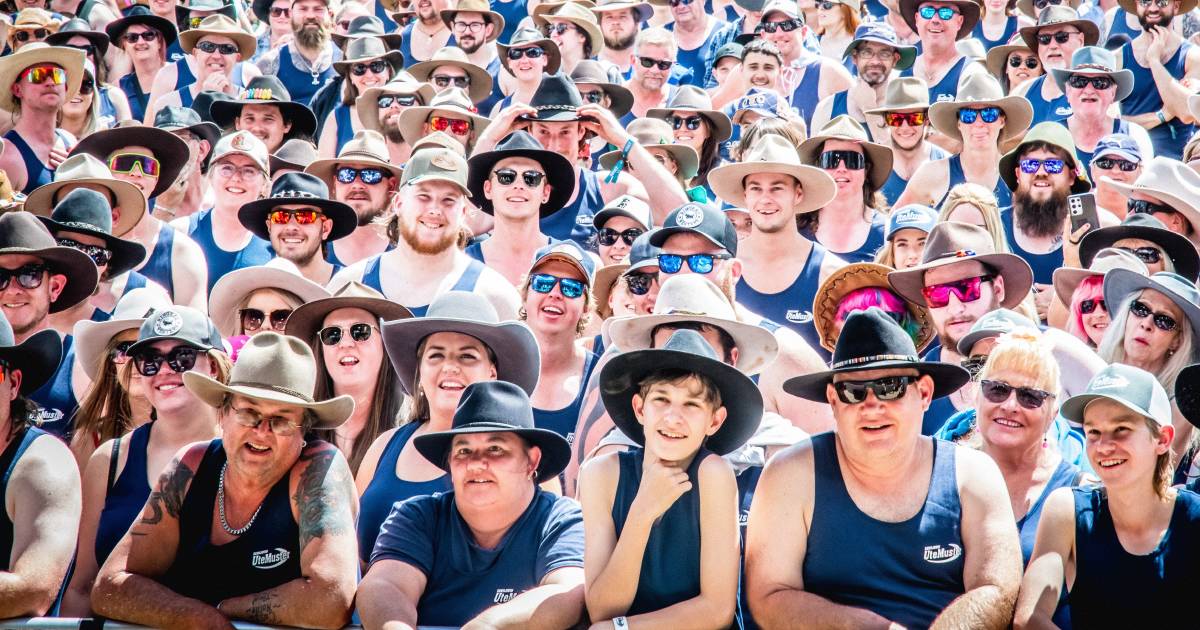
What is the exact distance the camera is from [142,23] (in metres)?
11.6

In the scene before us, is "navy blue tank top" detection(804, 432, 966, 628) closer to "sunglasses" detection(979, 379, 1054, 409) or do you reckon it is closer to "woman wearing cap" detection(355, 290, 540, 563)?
"sunglasses" detection(979, 379, 1054, 409)

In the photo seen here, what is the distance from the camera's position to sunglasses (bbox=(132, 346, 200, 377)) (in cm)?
524

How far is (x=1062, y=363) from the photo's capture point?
5.63 meters

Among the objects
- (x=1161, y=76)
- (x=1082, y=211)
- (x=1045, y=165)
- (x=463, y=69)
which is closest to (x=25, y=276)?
(x=463, y=69)

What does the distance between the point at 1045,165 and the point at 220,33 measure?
6.38 meters

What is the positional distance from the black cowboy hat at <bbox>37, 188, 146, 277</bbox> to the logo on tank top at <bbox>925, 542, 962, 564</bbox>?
4097mm

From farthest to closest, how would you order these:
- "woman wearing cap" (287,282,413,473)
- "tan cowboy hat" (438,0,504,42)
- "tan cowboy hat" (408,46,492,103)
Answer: "tan cowboy hat" (438,0,504,42), "tan cowboy hat" (408,46,492,103), "woman wearing cap" (287,282,413,473)

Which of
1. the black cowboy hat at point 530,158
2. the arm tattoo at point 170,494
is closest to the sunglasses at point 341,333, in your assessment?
the arm tattoo at point 170,494

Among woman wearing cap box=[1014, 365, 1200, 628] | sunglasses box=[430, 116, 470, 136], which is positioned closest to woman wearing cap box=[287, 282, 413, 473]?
woman wearing cap box=[1014, 365, 1200, 628]

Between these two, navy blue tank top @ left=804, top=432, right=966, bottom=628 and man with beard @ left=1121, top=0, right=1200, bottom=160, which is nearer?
navy blue tank top @ left=804, top=432, right=966, bottom=628

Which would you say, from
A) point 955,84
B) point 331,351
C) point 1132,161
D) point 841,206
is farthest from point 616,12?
point 331,351

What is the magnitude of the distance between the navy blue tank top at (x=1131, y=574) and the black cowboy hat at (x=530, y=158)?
13.6 ft

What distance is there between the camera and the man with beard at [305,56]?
36.8ft

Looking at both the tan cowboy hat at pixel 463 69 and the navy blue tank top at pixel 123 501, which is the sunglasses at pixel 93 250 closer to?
the navy blue tank top at pixel 123 501
